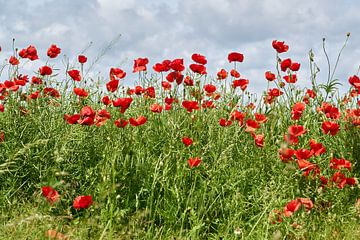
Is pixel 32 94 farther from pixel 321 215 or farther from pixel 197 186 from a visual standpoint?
pixel 321 215

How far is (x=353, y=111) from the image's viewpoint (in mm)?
4457

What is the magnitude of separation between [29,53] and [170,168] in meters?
1.87

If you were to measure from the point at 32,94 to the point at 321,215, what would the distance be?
2.32m

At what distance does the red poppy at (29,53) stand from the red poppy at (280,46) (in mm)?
2034

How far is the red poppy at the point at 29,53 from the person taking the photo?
A: 462cm

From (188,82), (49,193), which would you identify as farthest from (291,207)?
(188,82)

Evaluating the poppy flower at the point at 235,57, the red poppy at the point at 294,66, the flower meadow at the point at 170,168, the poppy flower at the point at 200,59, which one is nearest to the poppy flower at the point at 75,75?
the flower meadow at the point at 170,168

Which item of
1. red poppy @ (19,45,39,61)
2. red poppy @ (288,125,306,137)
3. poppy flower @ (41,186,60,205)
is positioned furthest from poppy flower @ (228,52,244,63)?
poppy flower @ (41,186,60,205)

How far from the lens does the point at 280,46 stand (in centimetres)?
466

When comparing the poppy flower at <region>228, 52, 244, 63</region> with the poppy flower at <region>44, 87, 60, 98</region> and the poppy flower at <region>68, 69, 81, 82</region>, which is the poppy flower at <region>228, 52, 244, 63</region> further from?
the poppy flower at <region>44, 87, 60, 98</region>

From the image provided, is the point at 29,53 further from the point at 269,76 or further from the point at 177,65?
the point at 269,76

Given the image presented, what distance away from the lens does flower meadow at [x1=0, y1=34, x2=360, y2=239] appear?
127 inches

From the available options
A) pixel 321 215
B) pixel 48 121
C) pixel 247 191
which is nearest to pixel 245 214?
pixel 247 191

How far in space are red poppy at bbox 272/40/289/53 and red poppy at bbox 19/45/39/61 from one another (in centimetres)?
203
